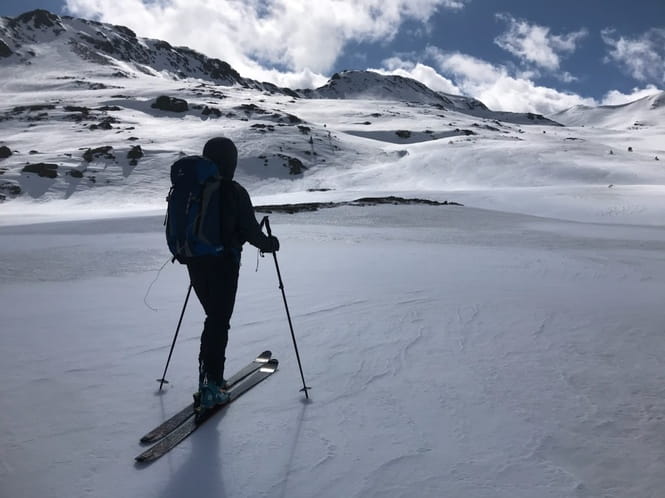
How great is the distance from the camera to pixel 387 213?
1927cm

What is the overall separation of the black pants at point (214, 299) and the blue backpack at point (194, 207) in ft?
0.54

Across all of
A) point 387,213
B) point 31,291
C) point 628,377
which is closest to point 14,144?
point 387,213

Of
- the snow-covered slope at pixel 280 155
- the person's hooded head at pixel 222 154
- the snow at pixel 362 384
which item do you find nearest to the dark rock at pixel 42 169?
the snow-covered slope at pixel 280 155

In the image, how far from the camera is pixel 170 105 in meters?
74.2

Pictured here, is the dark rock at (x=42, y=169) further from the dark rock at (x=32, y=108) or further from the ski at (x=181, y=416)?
the ski at (x=181, y=416)

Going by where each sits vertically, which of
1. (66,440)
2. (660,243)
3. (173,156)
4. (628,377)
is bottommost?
(66,440)

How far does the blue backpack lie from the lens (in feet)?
10.5

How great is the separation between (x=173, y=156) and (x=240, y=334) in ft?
145

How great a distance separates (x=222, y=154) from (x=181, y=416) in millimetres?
2109

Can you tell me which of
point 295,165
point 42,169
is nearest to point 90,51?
point 42,169

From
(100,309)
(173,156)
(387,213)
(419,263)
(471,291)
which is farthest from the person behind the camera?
(173,156)

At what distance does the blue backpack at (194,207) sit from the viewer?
321 cm

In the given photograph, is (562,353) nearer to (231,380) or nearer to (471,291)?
(471,291)

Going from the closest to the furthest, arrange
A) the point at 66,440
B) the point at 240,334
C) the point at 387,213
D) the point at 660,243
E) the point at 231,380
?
the point at 66,440
the point at 231,380
the point at 240,334
the point at 660,243
the point at 387,213
